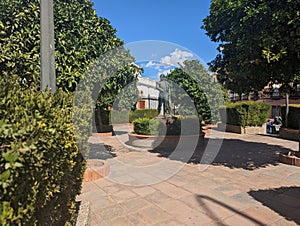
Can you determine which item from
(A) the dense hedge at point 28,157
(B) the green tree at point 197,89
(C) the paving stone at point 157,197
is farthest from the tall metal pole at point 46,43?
(B) the green tree at point 197,89

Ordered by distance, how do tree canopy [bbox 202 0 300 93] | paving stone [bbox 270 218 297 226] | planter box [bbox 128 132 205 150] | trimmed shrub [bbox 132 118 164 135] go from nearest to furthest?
paving stone [bbox 270 218 297 226]
tree canopy [bbox 202 0 300 93]
planter box [bbox 128 132 205 150]
trimmed shrub [bbox 132 118 164 135]

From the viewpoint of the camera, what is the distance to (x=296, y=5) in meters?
3.99

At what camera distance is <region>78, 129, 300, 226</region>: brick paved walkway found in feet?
9.45

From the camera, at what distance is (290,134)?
9.60 metres

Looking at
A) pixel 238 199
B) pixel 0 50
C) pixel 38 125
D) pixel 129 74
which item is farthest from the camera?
pixel 129 74

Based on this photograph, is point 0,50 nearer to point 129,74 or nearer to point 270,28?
point 129,74

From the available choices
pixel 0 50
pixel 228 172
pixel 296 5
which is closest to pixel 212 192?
pixel 228 172

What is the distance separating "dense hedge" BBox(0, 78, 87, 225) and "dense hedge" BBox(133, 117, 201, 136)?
6765 mm

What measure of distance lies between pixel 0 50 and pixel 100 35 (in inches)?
79.0

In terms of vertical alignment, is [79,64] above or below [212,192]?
above

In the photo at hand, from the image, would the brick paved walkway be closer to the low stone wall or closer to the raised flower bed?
the raised flower bed

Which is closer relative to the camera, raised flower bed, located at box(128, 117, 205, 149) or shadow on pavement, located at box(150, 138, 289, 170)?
shadow on pavement, located at box(150, 138, 289, 170)

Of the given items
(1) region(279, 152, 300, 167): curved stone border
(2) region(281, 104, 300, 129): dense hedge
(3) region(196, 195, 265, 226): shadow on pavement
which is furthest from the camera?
(2) region(281, 104, 300, 129): dense hedge

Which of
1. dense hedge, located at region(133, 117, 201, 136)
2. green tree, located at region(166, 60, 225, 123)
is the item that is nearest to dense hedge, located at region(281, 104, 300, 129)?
green tree, located at region(166, 60, 225, 123)
